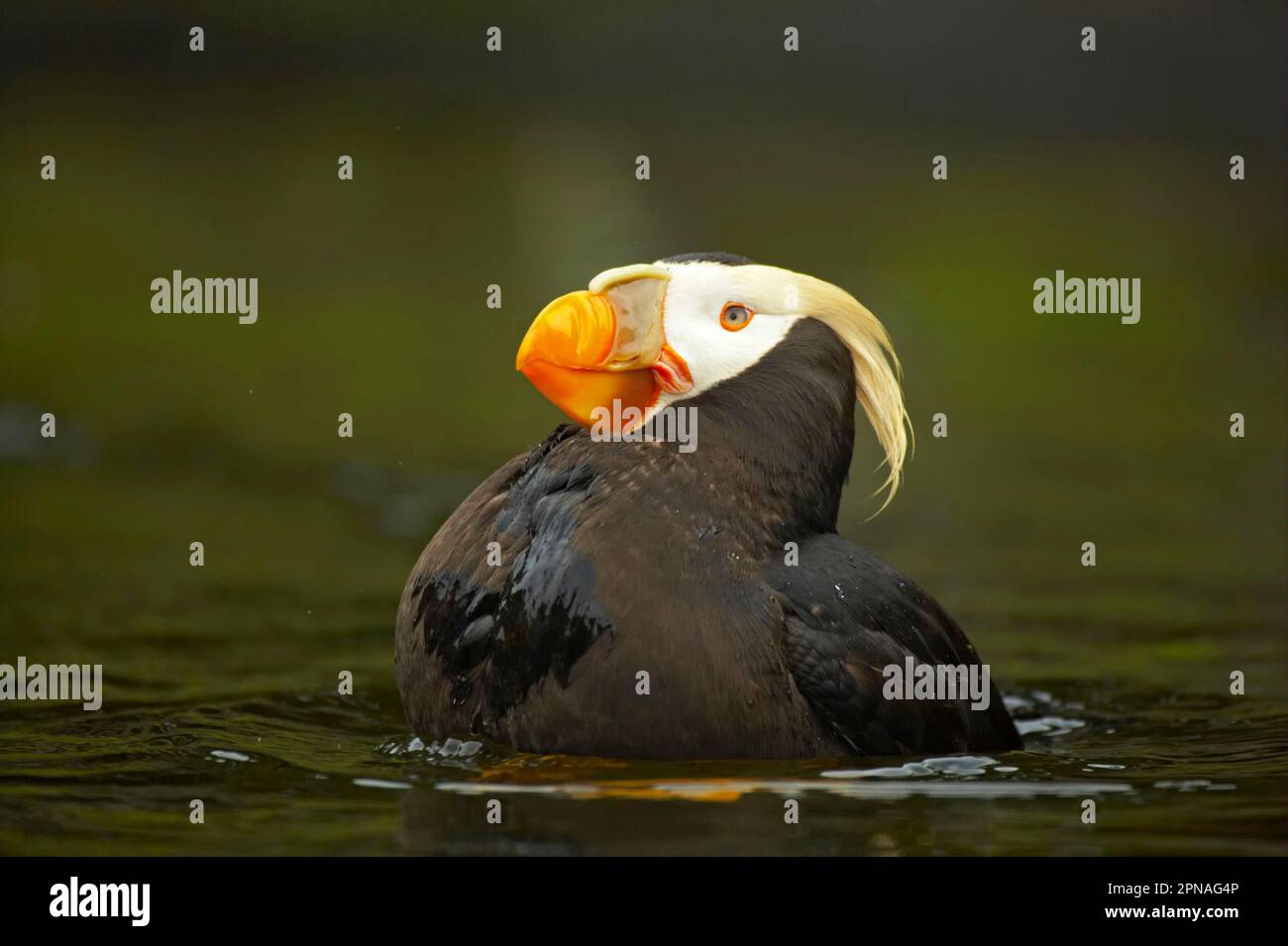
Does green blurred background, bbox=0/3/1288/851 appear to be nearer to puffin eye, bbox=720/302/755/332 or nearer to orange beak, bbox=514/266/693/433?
orange beak, bbox=514/266/693/433

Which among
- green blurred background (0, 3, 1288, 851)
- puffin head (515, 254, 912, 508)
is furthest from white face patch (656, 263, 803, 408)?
green blurred background (0, 3, 1288, 851)

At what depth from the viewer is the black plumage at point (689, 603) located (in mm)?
6133

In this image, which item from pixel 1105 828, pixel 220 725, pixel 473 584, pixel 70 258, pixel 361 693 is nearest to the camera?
pixel 1105 828

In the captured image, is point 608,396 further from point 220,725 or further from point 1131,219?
point 1131,219

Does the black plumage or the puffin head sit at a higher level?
the puffin head

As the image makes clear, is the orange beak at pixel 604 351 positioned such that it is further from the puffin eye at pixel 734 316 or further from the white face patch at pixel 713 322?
the puffin eye at pixel 734 316

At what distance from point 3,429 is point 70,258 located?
3.92 meters

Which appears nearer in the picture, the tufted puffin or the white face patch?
the tufted puffin

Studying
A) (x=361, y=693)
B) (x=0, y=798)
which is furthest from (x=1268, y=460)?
(x=0, y=798)

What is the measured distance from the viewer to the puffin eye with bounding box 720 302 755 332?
6.52 metres

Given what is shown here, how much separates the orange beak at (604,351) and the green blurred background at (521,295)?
4.71 ft

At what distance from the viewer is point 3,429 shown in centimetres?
1214

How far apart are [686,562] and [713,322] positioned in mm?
761

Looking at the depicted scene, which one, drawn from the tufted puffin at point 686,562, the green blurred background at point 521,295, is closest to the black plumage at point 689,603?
the tufted puffin at point 686,562
